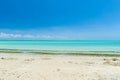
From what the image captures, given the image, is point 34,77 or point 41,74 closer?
point 34,77

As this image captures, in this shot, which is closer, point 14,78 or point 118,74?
point 14,78

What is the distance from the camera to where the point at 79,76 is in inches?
375

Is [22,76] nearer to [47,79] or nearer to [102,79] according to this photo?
[47,79]

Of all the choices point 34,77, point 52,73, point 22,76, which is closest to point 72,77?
point 52,73

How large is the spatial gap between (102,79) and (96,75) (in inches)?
31.0

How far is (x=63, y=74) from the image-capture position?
10.0 metres

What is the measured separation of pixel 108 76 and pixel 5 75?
544cm

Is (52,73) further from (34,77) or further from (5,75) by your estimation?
(5,75)

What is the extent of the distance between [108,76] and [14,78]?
484 centimetres

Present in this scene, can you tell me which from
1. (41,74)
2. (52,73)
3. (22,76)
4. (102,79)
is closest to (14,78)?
(22,76)

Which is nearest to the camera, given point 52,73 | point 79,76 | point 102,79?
point 102,79

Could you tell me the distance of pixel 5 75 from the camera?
957 cm

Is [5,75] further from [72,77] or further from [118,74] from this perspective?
[118,74]

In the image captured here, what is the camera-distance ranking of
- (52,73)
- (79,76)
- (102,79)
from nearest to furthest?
(102,79), (79,76), (52,73)
